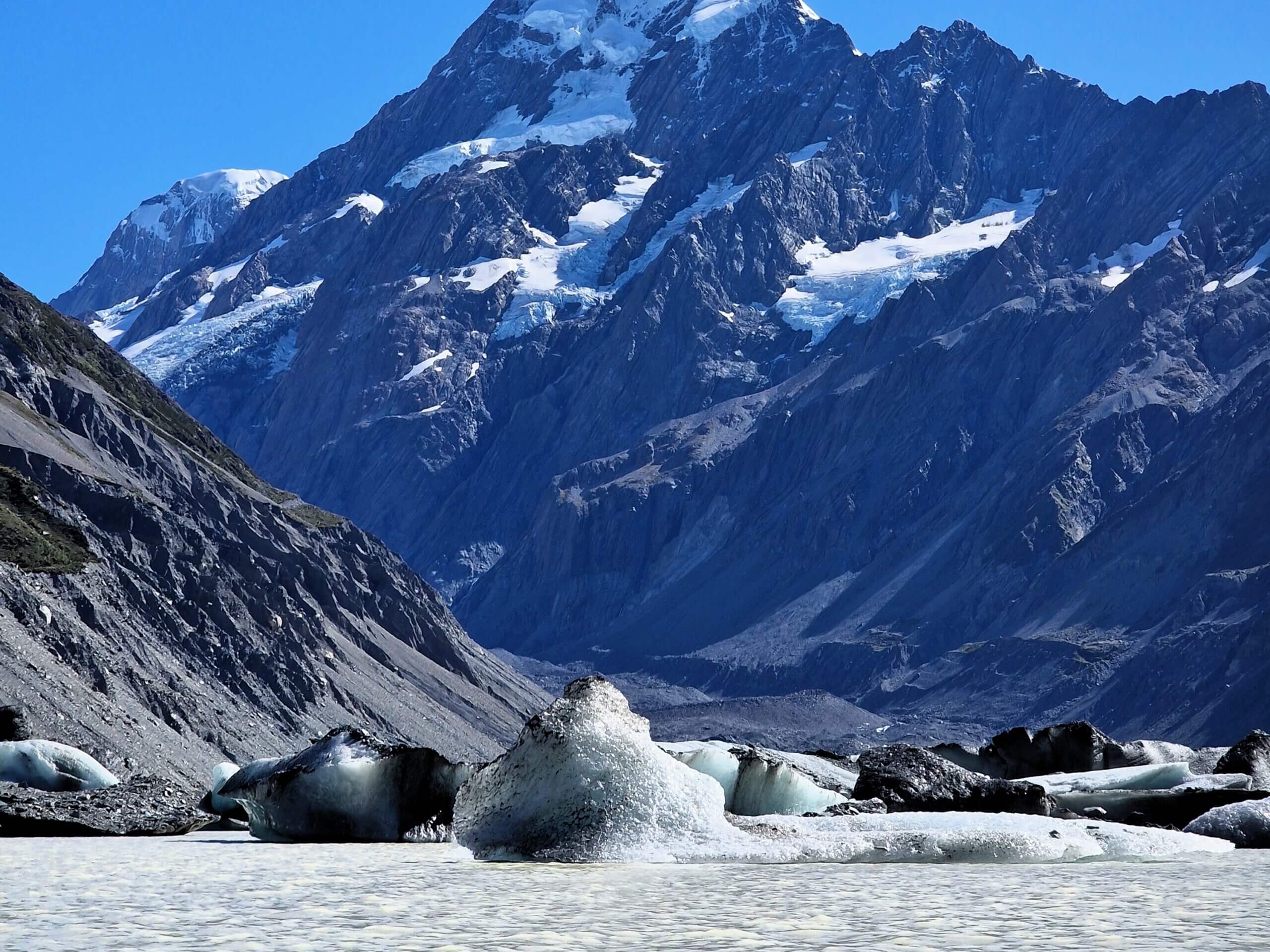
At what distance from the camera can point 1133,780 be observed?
1033 inches

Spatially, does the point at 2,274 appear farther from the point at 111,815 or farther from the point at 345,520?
the point at 111,815

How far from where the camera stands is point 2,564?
7625cm

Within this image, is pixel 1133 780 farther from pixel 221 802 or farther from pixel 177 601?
pixel 177 601

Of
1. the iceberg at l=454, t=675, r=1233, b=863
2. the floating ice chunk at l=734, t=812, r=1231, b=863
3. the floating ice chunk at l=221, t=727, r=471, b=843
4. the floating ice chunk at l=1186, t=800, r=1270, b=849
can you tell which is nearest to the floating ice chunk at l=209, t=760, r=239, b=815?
the floating ice chunk at l=221, t=727, r=471, b=843

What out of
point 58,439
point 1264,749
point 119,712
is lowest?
point 1264,749

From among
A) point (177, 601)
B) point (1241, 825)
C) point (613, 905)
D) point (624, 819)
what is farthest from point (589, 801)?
point (177, 601)

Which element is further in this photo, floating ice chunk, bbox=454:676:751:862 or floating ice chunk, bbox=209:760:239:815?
floating ice chunk, bbox=209:760:239:815

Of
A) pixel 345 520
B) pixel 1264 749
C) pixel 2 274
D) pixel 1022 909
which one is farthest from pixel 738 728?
pixel 1022 909

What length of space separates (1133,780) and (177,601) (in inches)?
3328

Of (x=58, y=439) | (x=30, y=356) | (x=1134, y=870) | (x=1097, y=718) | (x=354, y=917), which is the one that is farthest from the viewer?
(x=1097, y=718)

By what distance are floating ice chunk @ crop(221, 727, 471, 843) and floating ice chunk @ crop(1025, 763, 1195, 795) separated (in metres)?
9.28

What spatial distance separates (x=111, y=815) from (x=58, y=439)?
97616mm

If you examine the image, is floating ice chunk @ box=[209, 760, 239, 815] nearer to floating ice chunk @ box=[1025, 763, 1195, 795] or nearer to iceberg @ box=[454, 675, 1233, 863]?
iceberg @ box=[454, 675, 1233, 863]

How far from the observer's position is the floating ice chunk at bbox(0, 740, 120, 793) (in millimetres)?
24125
